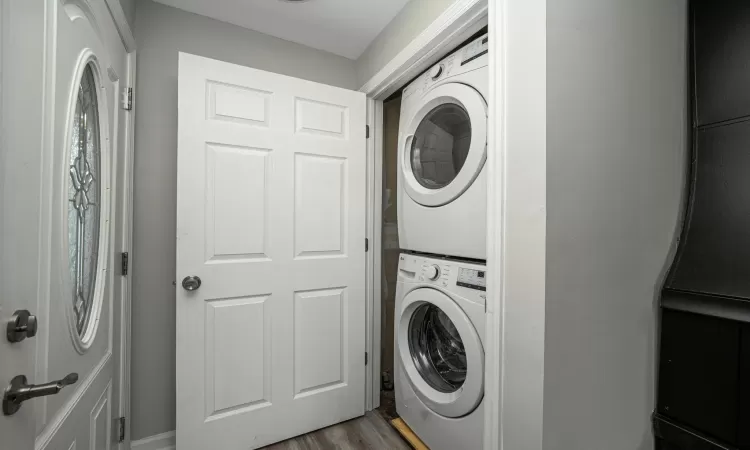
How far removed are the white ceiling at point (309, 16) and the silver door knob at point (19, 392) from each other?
1.71 m

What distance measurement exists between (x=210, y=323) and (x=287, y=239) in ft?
1.79

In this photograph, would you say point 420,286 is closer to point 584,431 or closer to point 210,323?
point 584,431

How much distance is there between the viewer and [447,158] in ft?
4.76

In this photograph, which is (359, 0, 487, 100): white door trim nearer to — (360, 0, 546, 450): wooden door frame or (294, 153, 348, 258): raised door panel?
(360, 0, 546, 450): wooden door frame

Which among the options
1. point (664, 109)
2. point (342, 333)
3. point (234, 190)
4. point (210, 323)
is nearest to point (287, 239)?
point (234, 190)

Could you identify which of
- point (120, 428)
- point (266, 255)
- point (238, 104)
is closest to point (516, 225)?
point (266, 255)

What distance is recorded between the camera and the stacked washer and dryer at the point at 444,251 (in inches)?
46.9

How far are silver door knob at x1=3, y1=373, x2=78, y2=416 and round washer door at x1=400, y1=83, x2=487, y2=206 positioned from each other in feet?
4.29

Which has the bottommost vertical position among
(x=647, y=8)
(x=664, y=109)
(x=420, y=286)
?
(x=420, y=286)

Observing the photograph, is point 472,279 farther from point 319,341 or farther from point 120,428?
point 120,428

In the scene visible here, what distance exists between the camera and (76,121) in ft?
2.99

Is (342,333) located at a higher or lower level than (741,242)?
lower

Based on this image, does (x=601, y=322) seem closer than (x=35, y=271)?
No

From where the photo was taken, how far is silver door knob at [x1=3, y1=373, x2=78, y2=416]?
52cm
